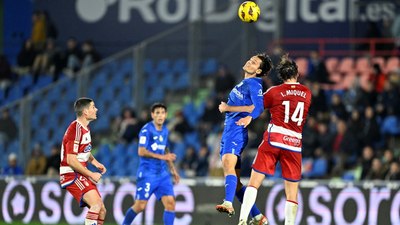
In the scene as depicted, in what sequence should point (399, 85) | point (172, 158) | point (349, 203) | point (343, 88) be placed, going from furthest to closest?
point (343, 88) → point (399, 85) → point (349, 203) → point (172, 158)

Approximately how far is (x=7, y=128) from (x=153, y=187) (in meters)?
8.09

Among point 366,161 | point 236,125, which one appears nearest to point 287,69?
point 236,125

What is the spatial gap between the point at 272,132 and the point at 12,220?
7.50 m

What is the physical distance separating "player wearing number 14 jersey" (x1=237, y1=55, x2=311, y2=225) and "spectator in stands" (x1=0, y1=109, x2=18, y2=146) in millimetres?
10603

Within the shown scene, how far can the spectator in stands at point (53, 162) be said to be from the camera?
22.1m

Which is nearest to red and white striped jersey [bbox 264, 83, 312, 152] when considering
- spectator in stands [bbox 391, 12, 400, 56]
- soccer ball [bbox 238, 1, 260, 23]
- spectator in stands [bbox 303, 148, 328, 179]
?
soccer ball [bbox 238, 1, 260, 23]

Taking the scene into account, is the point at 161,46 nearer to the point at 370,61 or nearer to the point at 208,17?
the point at 208,17

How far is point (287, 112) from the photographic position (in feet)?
42.5

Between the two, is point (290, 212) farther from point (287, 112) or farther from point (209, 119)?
point (209, 119)

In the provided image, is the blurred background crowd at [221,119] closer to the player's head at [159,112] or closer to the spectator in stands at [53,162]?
the spectator in stands at [53,162]

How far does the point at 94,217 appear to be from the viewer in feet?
42.9

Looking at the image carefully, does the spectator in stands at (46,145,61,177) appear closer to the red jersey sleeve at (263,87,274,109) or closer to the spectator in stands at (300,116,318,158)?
the spectator in stands at (300,116,318,158)

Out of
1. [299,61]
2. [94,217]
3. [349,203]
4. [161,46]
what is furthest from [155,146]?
[299,61]

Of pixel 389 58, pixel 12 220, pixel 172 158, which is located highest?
pixel 389 58
